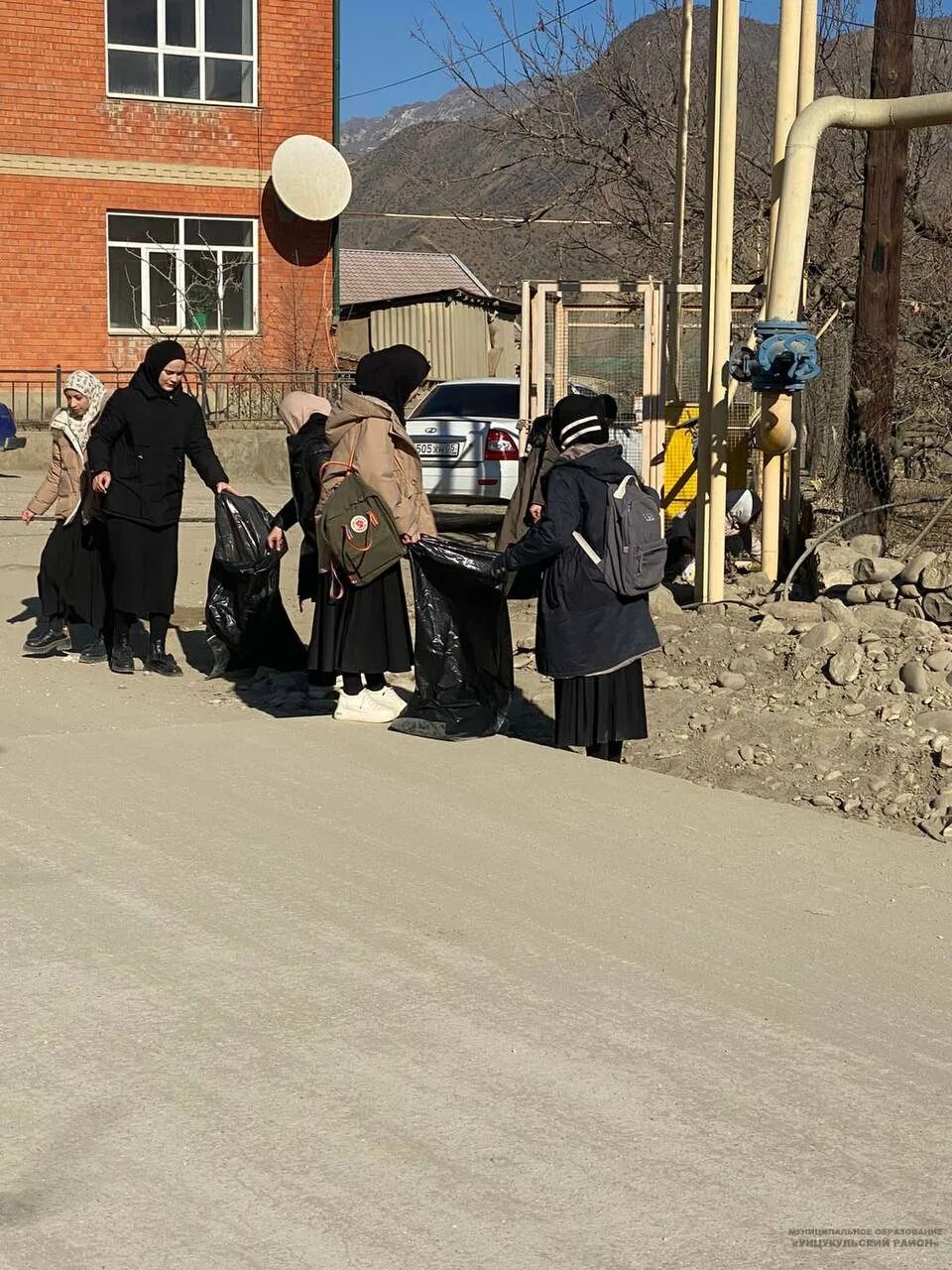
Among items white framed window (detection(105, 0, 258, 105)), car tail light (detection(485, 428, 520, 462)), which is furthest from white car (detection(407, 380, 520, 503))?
white framed window (detection(105, 0, 258, 105))

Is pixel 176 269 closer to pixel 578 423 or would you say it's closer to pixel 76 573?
pixel 76 573

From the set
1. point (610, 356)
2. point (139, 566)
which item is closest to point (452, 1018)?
point (139, 566)

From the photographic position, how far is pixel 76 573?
31.4 ft

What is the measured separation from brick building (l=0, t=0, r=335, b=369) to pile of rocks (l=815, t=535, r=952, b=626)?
54.8 ft

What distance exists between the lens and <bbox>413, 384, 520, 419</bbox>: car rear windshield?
1808 cm

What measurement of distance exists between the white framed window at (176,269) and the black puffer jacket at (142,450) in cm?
1676

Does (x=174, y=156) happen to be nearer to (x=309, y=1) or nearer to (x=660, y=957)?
(x=309, y=1)

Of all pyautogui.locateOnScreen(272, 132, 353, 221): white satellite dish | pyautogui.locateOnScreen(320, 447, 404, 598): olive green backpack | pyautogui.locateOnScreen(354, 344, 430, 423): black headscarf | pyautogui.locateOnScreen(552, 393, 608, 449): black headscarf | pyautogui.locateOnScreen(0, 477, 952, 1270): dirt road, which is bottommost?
pyautogui.locateOnScreen(0, 477, 952, 1270): dirt road

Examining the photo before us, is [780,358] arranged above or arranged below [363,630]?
above

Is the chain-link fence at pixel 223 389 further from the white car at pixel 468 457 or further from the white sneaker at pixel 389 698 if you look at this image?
the white sneaker at pixel 389 698

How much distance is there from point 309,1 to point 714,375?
58.4ft

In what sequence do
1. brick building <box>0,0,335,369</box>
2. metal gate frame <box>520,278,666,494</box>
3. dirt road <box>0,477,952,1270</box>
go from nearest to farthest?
dirt road <box>0,477,952,1270</box> → metal gate frame <box>520,278,666,494</box> → brick building <box>0,0,335,369</box>

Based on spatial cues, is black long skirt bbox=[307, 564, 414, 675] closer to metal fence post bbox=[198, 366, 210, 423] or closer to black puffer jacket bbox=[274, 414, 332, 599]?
black puffer jacket bbox=[274, 414, 332, 599]

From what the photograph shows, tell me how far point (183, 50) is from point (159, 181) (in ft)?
6.46
